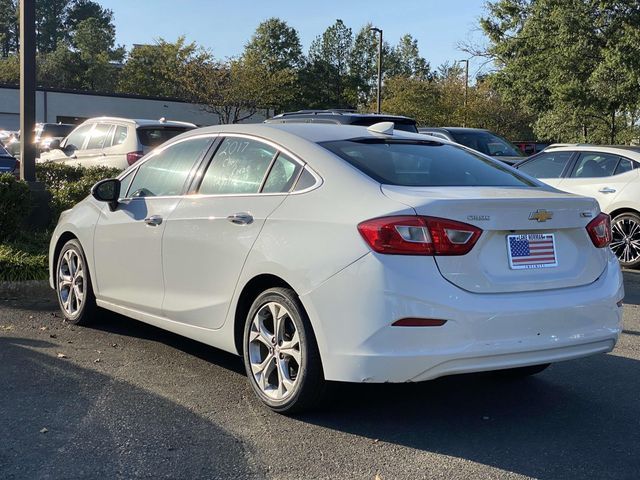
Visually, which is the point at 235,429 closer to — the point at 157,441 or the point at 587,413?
the point at 157,441

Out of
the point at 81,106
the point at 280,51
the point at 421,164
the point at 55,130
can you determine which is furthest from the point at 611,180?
the point at 280,51

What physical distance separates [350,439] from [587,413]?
1.48m

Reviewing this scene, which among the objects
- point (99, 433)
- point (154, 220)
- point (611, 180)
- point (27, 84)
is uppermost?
point (27, 84)

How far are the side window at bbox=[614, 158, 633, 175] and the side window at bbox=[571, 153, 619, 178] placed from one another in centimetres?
6

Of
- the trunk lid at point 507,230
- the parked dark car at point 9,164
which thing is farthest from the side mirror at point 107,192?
the parked dark car at point 9,164

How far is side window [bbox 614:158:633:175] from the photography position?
9.63 m

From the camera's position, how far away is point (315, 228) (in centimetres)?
377

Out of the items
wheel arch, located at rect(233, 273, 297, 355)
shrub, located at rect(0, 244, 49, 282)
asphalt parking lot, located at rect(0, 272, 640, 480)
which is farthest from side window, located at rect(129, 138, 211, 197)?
shrub, located at rect(0, 244, 49, 282)

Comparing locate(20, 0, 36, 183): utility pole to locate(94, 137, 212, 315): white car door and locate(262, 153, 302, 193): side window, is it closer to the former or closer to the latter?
locate(94, 137, 212, 315): white car door

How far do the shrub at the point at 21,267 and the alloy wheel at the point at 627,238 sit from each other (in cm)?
722

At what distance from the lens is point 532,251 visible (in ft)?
12.2

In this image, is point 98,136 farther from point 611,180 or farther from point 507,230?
point 507,230

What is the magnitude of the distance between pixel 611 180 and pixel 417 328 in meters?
7.36

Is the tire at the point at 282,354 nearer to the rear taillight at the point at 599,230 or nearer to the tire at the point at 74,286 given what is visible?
the rear taillight at the point at 599,230
